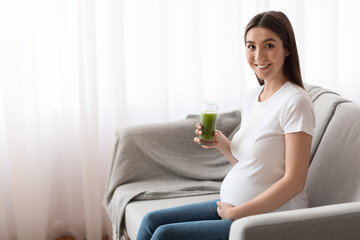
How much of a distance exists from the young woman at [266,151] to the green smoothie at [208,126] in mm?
90

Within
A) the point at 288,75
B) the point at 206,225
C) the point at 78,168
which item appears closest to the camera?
the point at 206,225

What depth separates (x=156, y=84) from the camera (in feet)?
9.61

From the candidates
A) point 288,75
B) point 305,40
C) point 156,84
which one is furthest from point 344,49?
point 288,75

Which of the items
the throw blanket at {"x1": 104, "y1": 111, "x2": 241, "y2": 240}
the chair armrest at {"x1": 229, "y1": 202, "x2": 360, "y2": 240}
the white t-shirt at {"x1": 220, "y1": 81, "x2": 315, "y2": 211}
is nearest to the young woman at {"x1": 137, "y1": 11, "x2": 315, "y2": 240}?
the white t-shirt at {"x1": 220, "y1": 81, "x2": 315, "y2": 211}

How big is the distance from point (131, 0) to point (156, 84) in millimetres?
533

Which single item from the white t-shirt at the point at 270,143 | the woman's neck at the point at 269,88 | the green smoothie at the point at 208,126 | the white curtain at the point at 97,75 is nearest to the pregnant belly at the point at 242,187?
the white t-shirt at the point at 270,143

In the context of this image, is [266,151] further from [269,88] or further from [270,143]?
[269,88]

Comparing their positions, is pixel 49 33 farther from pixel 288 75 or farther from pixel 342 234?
pixel 342 234

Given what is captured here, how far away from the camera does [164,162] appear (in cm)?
244

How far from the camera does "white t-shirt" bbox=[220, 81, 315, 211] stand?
4.85 ft

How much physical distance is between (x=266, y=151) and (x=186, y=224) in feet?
1.16

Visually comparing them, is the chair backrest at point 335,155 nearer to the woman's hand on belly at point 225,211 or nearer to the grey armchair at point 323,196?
the grey armchair at point 323,196

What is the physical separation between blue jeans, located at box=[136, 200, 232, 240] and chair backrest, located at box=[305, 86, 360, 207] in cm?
40

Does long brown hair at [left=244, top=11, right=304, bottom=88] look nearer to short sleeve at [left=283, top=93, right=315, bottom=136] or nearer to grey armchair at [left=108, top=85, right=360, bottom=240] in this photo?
short sleeve at [left=283, top=93, right=315, bottom=136]
